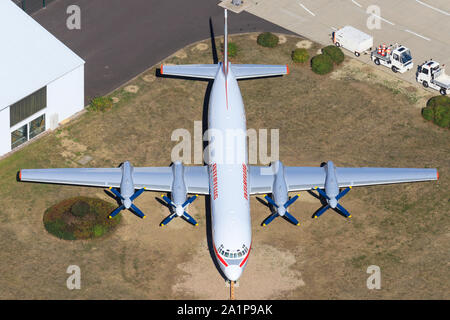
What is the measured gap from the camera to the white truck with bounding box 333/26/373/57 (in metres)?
93.1

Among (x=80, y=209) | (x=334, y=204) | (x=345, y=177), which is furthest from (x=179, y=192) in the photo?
(x=345, y=177)

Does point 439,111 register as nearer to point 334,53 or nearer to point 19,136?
point 334,53

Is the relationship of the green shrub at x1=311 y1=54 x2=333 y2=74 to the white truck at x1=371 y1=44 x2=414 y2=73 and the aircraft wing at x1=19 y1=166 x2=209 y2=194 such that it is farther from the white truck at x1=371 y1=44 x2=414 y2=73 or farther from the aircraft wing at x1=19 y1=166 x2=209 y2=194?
the aircraft wing at x1=19 y1=166 x2=209 y2=194

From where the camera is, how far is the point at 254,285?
7056 cm

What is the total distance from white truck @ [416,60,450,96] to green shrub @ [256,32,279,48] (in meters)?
15.3

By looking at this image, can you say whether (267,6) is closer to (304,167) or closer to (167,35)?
(167,35)

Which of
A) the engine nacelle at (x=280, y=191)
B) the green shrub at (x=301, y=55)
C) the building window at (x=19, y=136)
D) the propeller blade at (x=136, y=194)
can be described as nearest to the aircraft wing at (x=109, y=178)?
the propeller blade at (x=136, y=194)

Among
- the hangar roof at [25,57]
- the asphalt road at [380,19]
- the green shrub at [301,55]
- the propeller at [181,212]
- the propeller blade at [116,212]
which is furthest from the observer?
the asphalt road at [380,19]

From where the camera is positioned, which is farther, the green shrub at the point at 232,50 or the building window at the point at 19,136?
the green shrub at the point at 232,50

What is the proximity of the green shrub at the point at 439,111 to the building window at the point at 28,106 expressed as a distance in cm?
3626

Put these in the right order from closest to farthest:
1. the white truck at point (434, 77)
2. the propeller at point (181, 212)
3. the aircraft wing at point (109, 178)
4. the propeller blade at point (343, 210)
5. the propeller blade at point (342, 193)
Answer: the propeller at point (181, 212) < the propeller blade at point (343, 210) < the propeller blade at point (342, 193) < the aircraft wing at point (109, 178) < the white truck at point (434, 77)

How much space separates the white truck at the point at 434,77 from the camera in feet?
291

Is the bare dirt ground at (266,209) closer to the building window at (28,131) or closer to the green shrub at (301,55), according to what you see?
the building window at (28,131)
